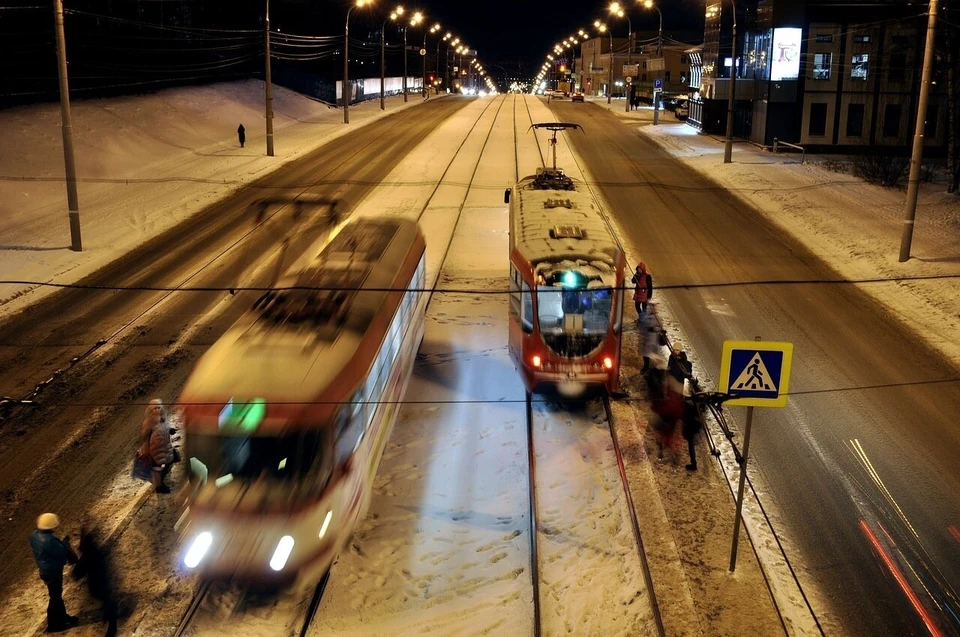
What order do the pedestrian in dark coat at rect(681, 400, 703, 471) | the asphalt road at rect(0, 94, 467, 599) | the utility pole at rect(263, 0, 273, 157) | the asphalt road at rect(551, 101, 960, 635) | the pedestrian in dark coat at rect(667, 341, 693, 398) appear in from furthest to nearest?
the utility pole at rect(263, 0, 273, 157) < the pedestrian in dark coat at rect(667, 341, 693, 398) < the pedestrian in dark coat at rect(681, 400, 703, 471) < the asphalt road at rect(0, 94, 467, 599) < the asphalt road at rect(551, 101, 960, 635)

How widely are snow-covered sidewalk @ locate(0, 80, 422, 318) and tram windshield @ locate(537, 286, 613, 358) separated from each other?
13129mm

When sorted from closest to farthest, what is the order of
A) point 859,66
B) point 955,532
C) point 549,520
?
point 955,532 → point 549,520 → point 859,66

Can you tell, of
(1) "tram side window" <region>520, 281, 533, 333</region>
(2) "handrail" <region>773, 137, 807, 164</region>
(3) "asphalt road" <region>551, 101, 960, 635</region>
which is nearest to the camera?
(3) "asphalt road" <region>551, 101, 960, 635</region>

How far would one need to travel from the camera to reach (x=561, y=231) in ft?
48.9

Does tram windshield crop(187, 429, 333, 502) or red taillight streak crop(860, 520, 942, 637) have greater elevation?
tram windshield crop(187, 429, 333, 502)

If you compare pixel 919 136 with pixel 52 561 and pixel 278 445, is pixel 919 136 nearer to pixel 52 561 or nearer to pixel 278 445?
pixel 278 445

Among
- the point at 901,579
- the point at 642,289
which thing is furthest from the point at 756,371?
the point at 642,289

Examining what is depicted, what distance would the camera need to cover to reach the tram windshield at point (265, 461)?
28.9 ft

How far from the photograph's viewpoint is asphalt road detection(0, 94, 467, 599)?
476 inches

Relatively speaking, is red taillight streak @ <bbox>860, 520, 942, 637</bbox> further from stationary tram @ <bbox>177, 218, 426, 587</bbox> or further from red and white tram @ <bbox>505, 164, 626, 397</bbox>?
stationary tram @ <bbox>177, 218, 426, 587</bbox>

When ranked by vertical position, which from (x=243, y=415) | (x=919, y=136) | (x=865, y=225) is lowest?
(x=865, y=225)

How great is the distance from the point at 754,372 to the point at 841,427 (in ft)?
17.5

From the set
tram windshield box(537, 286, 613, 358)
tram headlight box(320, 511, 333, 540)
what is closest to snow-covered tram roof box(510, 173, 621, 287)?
tram windshield box(537, 286, 613, 358)

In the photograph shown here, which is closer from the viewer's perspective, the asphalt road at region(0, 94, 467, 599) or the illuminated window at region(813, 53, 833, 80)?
the asphalt road at region(0, 94, 467, 599)
